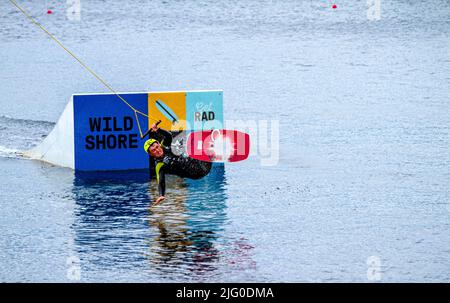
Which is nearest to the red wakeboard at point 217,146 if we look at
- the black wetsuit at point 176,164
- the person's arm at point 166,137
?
the black wetsuit at point 176,164

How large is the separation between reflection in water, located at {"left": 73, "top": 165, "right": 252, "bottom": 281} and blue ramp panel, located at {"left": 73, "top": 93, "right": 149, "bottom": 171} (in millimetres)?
325

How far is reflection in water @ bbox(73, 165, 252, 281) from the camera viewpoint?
1240 centimetres

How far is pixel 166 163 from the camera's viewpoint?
52.7 ft

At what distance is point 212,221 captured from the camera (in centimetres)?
1424

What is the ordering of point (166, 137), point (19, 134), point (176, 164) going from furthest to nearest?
point (19, 134) < point (176, 164) < point (166, 137)

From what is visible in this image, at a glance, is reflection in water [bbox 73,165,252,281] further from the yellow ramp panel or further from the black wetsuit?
the yellow ramp panel

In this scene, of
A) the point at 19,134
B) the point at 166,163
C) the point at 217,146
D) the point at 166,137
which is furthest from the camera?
the point at 19,134

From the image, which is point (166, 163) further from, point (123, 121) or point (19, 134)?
point (19, 134)

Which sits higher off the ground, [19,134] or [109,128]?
[109,128]

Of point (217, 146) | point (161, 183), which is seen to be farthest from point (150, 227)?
point (217, 146)

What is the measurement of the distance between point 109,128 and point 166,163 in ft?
5.36

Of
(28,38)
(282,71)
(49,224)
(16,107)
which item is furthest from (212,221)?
(28,38)
